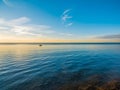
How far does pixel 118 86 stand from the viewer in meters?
9.86

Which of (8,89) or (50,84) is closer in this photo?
(8,89)


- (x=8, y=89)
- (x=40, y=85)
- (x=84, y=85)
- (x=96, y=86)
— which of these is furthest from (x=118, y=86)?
(x=8, y=89)

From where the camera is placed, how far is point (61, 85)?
405 inches

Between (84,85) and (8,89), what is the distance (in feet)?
22.8

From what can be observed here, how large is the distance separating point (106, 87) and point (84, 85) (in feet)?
6.45

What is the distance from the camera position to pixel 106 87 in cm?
981

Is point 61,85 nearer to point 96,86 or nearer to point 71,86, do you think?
point 71,86

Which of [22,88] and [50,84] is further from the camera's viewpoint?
[50,84]

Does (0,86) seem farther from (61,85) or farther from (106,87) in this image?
(106,87)

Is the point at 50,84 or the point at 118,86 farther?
the point at 50,84

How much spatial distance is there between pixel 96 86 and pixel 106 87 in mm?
877

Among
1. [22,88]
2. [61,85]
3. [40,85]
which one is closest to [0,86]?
[22,88]

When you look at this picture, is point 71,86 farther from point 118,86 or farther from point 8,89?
point 8,89

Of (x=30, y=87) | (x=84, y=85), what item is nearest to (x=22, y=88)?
(x=30, y=87)
